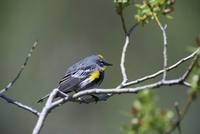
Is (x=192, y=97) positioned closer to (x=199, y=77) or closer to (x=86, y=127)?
(x=199, y=77)

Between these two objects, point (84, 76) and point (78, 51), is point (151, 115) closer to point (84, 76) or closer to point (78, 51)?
point (84, 76)

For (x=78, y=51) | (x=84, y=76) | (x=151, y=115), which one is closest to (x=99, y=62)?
(x=84, y=76)

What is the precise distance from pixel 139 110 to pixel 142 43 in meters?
11.3

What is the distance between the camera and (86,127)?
1253 centimetres

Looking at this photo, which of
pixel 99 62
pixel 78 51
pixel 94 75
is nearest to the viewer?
pixel 94 75

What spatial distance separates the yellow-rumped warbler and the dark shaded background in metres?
5.24

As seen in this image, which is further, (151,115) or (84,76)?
(84,76)

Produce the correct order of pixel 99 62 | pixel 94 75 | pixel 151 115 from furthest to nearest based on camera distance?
pixel 99 62
pixel 94 75
pixel 151 115

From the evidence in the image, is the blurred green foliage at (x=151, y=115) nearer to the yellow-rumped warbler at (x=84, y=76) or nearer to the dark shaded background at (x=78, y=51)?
the yellow-rumped warbler at (x=84, y=76)

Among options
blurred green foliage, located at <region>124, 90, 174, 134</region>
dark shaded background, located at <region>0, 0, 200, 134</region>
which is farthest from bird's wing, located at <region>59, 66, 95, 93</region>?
dark shaded background, located at <region>0, 0, 200, 134</region>

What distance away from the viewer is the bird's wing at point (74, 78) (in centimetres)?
663

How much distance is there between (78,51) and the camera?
13.4 metres

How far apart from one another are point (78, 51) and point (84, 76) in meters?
6.67

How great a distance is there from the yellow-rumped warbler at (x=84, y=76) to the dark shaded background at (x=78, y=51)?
5.24 metres
